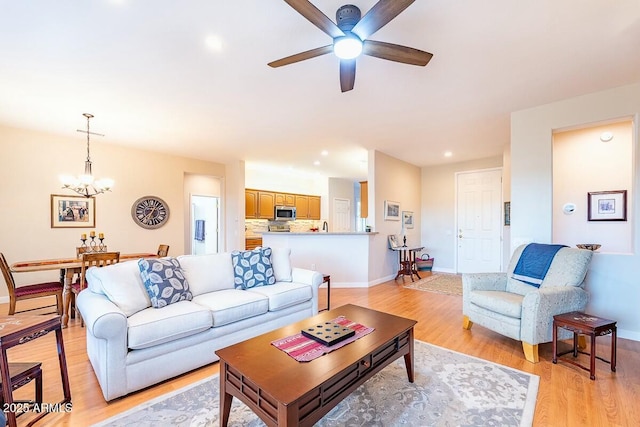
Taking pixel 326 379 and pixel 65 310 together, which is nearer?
pixel 326 379

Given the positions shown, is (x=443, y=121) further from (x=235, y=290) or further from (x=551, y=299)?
(x=235, y=290)

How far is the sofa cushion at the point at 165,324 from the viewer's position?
2000 millimetres

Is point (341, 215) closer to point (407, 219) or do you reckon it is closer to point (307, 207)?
point (307, 207)

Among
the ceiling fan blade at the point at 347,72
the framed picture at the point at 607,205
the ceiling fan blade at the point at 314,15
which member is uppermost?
the ceiling fan blade at the point at 314,15

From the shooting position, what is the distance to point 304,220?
8805 mm

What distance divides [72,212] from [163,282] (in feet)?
11.9

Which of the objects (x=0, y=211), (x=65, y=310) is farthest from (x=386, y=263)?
(x=0, y=211)

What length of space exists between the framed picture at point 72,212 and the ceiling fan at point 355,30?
15.7 ft

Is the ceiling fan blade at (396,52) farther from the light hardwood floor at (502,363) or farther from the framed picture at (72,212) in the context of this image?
the framed picture at (72,212)

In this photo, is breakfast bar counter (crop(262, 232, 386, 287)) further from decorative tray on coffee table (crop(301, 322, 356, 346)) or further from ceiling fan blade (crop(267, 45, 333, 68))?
ceiling fan blade (crop(267, 45, 333, 68))

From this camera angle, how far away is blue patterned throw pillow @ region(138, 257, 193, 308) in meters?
2.43

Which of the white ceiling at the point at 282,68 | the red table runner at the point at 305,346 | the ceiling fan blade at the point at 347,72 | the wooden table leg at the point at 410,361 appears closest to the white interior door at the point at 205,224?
the white ceiling at the point at 282,68

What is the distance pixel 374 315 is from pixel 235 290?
1.54 metres

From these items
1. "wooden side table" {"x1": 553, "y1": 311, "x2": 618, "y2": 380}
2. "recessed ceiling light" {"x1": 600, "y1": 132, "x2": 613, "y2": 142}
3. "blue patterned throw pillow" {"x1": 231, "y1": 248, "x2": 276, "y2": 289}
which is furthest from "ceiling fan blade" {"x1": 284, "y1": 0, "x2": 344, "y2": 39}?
"recessed ceiling light" {"x1": 600, "y1": 132, "x2": 613, "y2": 142}
